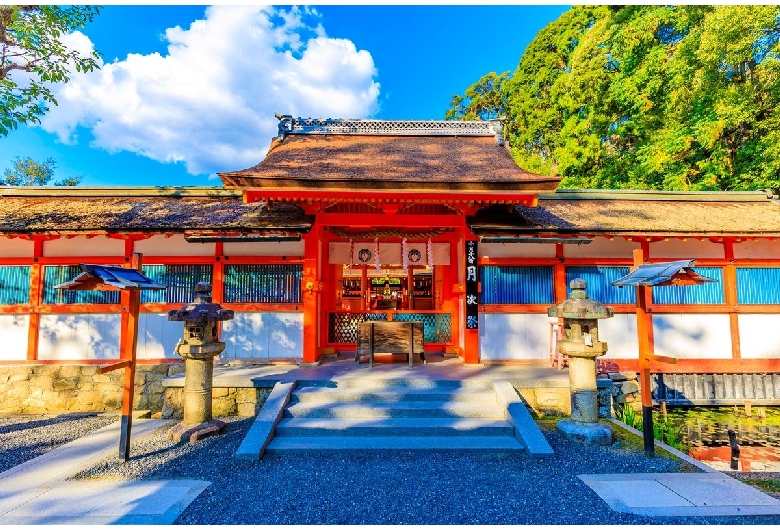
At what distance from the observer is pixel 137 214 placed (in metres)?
8.25

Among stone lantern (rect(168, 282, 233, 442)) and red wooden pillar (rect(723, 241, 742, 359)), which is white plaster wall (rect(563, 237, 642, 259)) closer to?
red wooden pillar (rect(723, 241, 742, 359))

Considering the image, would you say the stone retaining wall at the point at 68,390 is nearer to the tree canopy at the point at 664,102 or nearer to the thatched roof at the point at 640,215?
the thatched roof at the point at 640,215

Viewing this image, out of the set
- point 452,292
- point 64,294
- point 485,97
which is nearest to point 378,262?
point 452,292

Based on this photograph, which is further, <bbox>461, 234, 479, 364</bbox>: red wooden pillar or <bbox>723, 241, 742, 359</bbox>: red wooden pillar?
<bbox>723, 241, 742, 359</bbox>: red wooden pillar

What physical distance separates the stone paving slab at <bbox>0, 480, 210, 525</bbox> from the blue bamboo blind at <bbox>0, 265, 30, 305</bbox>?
5.60 m

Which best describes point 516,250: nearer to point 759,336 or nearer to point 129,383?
point 759,336

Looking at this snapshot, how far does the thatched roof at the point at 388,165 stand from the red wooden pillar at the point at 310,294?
→ 4.64 feet

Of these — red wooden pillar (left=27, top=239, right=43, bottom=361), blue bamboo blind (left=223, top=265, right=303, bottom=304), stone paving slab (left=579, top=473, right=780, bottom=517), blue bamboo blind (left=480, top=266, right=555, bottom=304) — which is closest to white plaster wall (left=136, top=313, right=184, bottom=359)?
blue bamboo blind (left=223, top=265, right=303, bottom=304)

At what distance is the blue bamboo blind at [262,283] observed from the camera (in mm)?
8094

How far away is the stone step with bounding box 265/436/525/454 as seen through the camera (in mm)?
4859

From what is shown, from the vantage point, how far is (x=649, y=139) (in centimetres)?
1466

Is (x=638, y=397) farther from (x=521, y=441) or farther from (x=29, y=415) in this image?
(x=29, y=415)

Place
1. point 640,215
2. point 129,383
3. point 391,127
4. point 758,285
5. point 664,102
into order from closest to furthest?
point 129,383 → point 758,285 → point 640,215 → point 391,127 → point 664,102

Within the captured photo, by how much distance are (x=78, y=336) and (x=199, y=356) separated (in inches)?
167
